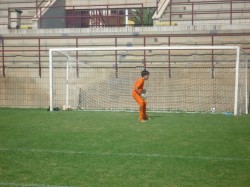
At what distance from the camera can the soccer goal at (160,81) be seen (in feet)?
52.6

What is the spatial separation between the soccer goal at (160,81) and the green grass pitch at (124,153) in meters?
3.78

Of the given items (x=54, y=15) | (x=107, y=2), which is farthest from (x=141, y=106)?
(x=54, y=15)

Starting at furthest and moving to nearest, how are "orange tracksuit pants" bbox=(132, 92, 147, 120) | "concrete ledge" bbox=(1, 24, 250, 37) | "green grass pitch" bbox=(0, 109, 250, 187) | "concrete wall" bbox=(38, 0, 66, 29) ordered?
"concrete wall" bbox=(38, 0, 66, 29)
"concrete ledge" bbox=(1, 24, 250, 37)
"orange tracksuit pants" bbox=(132, 92, 147, 120)
"green grass pitch" bbox=(0, 109, 250, 187)

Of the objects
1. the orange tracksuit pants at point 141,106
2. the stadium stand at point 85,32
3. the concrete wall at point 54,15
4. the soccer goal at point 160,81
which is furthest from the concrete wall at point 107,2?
the orange tracksuit pants at point 141,106

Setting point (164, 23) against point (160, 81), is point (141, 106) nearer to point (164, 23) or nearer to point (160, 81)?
point (160, 81)

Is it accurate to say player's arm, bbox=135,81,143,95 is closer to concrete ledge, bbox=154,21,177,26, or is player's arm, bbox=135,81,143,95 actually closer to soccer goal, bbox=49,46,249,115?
soccer goal, bbox=49,46,249,115

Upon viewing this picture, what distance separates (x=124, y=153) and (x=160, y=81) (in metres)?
9.26

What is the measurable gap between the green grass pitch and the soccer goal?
378 cm

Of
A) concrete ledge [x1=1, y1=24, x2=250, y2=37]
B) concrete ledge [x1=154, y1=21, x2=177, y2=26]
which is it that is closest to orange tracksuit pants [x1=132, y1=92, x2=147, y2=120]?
concrete ledge [x1=1, y1=24, x2=250, y2=37]

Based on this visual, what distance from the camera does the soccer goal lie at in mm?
16047

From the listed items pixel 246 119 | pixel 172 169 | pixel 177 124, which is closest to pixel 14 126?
pixel 177 124

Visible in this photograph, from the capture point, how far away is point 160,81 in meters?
16.8

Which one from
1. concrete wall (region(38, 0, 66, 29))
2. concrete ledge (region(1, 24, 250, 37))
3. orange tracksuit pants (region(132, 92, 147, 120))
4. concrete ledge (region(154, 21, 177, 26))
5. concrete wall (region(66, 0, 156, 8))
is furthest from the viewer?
concrete wall (region(66, 0, 156, 8))

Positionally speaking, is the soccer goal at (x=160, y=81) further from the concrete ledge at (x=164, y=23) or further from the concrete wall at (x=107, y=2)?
the concrete wall at (x=107, y=2)
